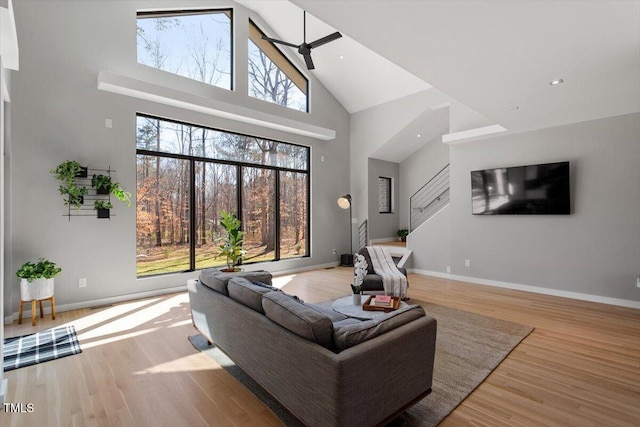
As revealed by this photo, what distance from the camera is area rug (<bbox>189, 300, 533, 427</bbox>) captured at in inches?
86.0

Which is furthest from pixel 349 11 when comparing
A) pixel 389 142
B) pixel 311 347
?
pixel 389 142

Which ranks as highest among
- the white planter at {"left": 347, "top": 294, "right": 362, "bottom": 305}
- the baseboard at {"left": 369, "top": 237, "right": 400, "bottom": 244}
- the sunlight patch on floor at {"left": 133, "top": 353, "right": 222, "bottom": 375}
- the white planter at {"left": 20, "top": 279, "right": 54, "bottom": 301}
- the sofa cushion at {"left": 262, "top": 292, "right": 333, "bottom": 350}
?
the sofa cushion at {"left": 262, "top": 292, "right": 333, "bottom": 350}

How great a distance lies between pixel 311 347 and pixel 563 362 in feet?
8.72

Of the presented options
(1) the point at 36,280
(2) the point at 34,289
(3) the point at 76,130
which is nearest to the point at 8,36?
(3) the point at 76,130

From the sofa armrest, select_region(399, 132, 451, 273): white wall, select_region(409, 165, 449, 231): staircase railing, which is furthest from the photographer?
select_region(409, 165, 449, 231): staircase railing

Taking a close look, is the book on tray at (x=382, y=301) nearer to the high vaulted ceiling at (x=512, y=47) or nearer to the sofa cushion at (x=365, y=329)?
the sofa cushion at (x=365, y=329)

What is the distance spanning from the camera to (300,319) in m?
1.89

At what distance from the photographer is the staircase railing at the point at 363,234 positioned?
8258 millimetres

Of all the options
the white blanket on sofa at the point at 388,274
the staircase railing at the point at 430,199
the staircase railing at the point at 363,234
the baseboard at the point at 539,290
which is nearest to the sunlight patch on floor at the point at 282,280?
the white blanket on sofa at the point at 388,274

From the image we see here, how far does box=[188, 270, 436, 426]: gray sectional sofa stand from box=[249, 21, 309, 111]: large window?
549cm

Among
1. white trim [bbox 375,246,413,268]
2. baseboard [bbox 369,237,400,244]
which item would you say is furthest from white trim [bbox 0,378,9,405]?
baseboard [bbox 369,237,400,244]

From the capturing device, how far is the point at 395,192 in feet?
29.9

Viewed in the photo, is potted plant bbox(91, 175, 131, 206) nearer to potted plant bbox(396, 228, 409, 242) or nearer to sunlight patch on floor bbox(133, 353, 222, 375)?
sunlight patch on floor bbox(133, 353, 222, 375)

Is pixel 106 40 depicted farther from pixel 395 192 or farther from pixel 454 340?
pixel 395 192
